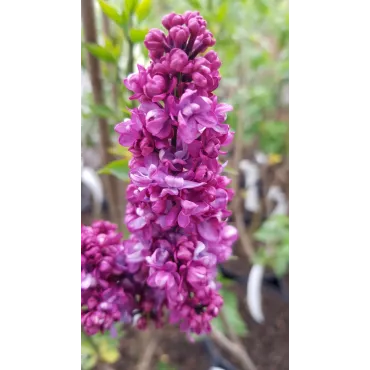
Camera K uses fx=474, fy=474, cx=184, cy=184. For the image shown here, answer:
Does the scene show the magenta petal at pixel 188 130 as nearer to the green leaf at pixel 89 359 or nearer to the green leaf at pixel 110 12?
the green leaf at pixel 110 12

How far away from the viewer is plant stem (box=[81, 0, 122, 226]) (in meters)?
0.66

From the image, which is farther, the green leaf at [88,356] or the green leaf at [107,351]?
the green leaf at [107,351]

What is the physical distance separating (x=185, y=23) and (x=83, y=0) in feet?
1.01

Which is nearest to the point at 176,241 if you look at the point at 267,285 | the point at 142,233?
the point at 142,233

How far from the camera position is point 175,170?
38 cm

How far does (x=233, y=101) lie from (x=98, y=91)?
0.44 meters

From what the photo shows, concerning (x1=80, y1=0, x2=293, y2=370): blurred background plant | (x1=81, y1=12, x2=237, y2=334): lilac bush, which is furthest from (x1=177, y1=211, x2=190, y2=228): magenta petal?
(x1=80, y1=0, x2=293, y2=370): blurred background plant

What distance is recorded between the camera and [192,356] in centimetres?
111

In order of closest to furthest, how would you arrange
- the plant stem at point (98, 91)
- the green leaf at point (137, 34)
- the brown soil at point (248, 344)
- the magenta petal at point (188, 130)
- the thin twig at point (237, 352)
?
the magenta petal at point (188, 130) < the green leaf at point (137, 34) < the plant stem at point (98, 91) < the thin twig at point (237, 352) < the brown soil at point (248, 344)

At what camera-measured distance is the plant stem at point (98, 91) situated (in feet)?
2.18

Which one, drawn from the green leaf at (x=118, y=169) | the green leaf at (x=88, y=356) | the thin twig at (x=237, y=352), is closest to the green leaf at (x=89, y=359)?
the green leaf at (x=88, y=356)
